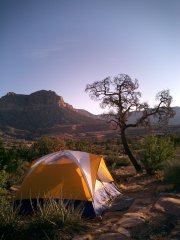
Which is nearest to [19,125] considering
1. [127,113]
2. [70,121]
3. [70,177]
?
[70,121]

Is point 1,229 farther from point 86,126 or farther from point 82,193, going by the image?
point 86,126

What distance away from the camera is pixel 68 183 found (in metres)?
9.16

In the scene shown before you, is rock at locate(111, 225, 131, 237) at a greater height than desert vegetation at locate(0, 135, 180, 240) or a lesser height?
lesser

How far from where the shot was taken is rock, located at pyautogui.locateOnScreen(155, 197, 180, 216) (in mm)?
7938

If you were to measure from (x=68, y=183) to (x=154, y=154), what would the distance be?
8.21m

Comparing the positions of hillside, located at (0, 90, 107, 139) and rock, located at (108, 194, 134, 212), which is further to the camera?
hillside, located at (0, 90, 107, 139)

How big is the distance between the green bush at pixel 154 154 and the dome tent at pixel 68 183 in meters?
6.12

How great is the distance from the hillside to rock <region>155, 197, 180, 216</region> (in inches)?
2984

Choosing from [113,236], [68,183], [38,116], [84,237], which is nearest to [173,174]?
[68,183]

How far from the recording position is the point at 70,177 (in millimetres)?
9281

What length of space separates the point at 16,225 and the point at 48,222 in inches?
29.6

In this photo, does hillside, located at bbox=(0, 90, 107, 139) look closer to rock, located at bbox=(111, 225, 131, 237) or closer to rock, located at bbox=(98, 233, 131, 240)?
rock, located at bbox=(111, 225, 131, 237)

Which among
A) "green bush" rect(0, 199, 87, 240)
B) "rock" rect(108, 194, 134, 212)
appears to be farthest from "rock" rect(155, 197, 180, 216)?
"green bush" rect(0, 199, 87, 240)

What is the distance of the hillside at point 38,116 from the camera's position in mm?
88588
